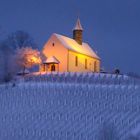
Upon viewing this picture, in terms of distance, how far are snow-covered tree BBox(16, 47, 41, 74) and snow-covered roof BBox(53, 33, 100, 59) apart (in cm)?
363

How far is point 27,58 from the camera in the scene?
217ft

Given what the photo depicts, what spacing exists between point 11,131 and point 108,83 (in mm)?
10168

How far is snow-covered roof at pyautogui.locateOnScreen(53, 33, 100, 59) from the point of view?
2618 inches

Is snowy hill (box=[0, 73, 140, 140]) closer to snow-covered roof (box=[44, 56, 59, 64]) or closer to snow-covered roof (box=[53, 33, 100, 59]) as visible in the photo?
snow-covered roof (box=[44, 56, 59, 64])

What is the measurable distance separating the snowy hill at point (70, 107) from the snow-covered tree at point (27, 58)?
1276 cm

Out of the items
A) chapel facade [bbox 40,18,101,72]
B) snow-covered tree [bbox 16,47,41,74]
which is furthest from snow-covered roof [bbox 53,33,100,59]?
snow-covered tree [bbox 16,47,41,74]

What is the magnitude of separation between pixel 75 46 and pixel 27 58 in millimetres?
7337

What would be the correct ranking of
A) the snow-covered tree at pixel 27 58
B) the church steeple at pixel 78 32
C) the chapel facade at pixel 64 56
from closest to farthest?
Answer: the chapel facade at pixel 64 56, the snow-covered tree at pixel 27 58, the church steeple at pixel 78 32

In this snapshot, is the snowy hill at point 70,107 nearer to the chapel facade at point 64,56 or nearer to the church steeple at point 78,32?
the chapel facade at point 64,56

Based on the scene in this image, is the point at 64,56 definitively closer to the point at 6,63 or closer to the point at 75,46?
the point at 75,46

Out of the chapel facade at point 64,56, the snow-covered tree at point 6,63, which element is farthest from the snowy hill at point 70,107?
the chapel facade at point 64,56

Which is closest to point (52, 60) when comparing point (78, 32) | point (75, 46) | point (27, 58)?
point (27, 58)

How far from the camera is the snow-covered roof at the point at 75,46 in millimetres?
66500

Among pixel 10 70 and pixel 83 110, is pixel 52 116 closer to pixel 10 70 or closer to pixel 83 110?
pixel 83 110
